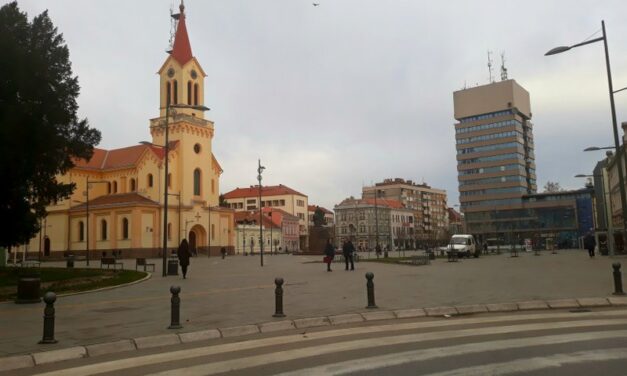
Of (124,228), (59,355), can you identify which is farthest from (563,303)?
(124,228)

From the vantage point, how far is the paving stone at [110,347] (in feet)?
28.8

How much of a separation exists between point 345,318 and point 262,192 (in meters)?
136

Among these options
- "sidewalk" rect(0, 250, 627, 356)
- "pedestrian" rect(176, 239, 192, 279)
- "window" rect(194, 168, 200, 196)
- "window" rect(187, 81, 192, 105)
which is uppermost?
"window" rect(187, 81, 192, 105)

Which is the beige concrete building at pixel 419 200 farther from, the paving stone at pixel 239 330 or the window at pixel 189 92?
the paving stone at pixel 239 330

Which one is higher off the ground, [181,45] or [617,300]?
[181,45]

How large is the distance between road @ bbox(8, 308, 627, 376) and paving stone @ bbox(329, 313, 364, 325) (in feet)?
1.93

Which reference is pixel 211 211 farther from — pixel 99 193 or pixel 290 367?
pixel 290 367

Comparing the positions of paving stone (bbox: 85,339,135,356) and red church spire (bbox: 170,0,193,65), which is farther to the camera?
red church spire (bbox: 170,0,193,65)

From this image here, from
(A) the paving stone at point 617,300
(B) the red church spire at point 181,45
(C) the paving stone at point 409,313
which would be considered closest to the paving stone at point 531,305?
(A) the paving stone at point 617,300

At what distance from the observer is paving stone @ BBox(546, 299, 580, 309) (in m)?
12.9

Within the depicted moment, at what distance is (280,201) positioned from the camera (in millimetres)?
144375

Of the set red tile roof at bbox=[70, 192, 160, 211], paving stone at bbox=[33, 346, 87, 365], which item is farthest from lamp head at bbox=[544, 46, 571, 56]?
red tile roof at bbox=[70, 192, 160, 211]

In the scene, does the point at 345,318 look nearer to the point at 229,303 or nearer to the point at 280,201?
the point at 229,303

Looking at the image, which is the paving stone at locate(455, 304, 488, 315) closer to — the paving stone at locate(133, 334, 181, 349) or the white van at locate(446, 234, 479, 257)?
the paving stone at locate(133, 334, 181, 349)
